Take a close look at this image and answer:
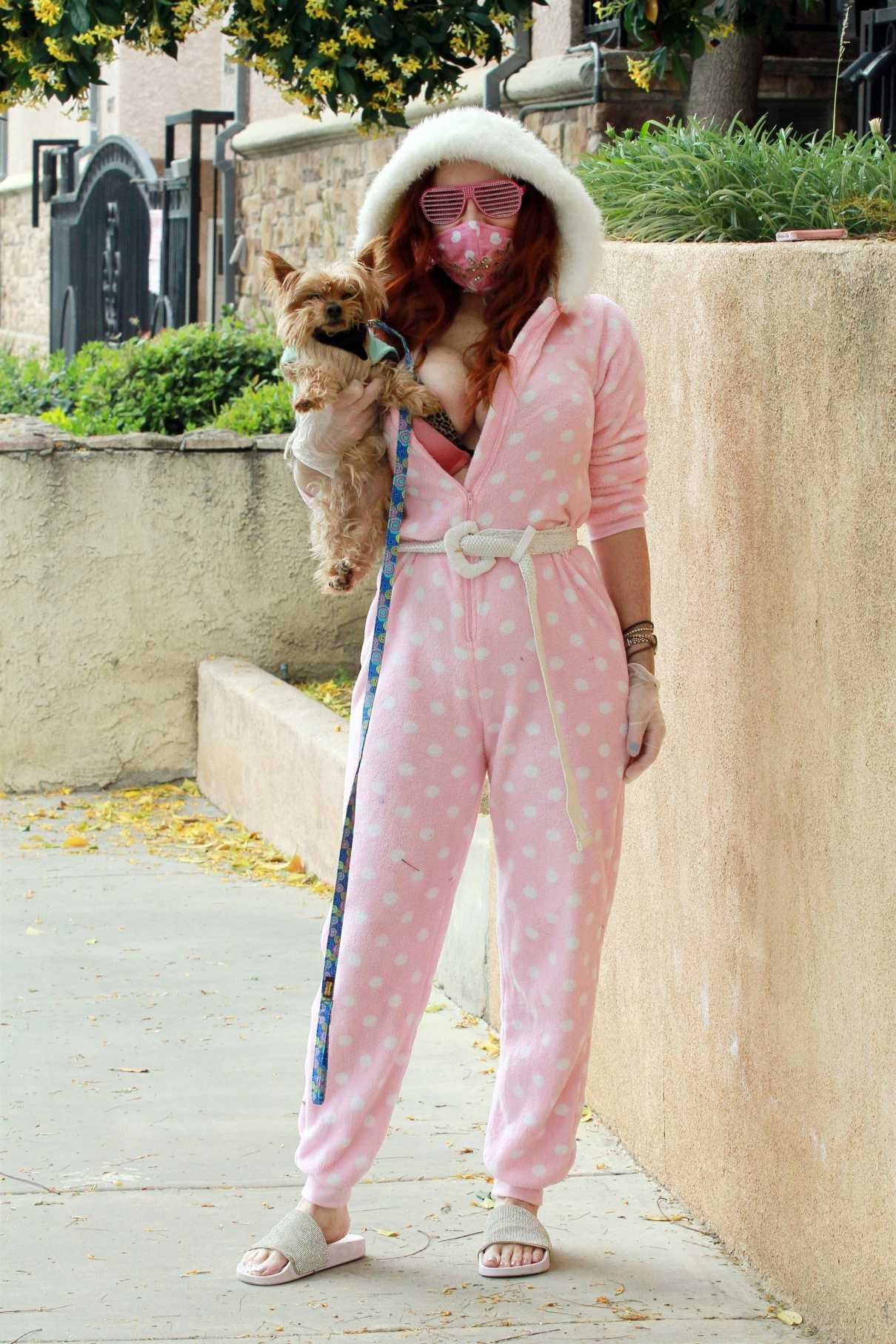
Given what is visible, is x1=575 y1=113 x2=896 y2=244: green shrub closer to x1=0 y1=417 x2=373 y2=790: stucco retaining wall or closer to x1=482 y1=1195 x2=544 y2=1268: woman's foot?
x1=482 y1=1195 x2=544 y2=1268: woman's foot

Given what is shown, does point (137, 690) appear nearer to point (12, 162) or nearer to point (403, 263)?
point (403, 263)

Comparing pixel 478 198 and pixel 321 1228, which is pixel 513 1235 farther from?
pixel 478 198

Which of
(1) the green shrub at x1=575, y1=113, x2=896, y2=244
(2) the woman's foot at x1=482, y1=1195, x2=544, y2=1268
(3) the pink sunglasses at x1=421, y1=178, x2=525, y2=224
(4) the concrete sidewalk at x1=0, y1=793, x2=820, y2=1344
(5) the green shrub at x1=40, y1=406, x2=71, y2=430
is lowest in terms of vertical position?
(4) the concrete sidewalk at x1=0, y1=793, x2=820, y2=1344

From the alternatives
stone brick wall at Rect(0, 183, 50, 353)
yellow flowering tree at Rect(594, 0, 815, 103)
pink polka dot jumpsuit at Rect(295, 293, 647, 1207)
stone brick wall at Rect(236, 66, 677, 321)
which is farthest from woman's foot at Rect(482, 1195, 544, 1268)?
stone brick wall at Rect(0, 183, 50, 353)

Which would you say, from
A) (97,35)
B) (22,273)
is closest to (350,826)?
(97,35)

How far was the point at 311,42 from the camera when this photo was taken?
657 centimetres

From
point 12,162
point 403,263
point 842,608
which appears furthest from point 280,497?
point 12,162

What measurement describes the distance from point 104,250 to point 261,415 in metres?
9.82

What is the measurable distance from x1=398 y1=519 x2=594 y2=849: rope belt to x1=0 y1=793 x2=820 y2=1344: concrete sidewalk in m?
0.86

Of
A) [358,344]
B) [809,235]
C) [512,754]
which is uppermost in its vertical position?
[809,235]

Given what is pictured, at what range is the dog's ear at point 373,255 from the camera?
3.07m

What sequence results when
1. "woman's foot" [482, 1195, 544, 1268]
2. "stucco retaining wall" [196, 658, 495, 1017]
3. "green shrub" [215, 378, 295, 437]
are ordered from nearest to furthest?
"woman's foot" [482, 1195, 544, 1268]
"stucco retaining wall" [196, 658, 495, 1017]
"green shrub" [215, 378, 295, 437]

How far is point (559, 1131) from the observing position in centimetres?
331

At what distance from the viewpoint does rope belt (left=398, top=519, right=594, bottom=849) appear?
10.3ft
